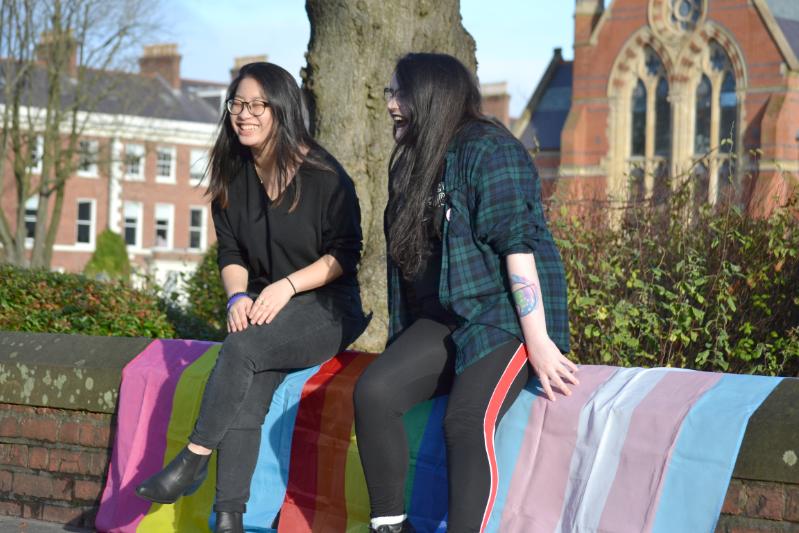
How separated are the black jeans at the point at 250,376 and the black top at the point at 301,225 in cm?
17

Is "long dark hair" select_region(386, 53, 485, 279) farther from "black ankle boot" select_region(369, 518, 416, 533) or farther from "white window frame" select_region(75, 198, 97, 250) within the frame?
"white window frame" select_region(75, 198, 97, 250)

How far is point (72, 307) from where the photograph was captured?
24.0 feet

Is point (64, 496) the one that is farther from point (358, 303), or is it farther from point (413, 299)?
point (413, 299)

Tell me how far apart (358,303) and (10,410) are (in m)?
1.87

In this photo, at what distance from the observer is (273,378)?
466cm

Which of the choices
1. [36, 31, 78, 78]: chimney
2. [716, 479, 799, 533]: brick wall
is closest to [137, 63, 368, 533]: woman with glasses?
[716, 479, 799, 533]: brick wall

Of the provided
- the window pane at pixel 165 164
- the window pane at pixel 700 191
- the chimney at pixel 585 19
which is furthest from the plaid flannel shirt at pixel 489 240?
the window pane at pixel 165 164

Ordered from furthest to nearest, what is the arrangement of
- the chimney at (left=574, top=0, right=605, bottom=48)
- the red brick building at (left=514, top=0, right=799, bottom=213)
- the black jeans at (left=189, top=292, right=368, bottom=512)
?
the chimney at (left=574, top=0, right=605, bottom=48)
the red brick building at (left=514, top=0, right=799, bottom=213)
the black jeans at (left=189, top=292, right=368, bottom=512)

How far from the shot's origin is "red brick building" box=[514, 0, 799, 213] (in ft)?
137

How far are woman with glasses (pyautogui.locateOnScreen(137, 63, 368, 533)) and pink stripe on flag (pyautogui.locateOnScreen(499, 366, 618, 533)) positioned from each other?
3.13ft

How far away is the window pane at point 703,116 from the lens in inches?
1730

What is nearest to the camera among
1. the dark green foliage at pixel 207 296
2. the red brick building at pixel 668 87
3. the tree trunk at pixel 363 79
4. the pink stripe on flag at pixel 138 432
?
the pink stripe on flag at pixel 138 432

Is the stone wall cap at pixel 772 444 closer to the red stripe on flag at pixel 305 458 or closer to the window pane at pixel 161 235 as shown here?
the red stripe on flag at pixel 305 458

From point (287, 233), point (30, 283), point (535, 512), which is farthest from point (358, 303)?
point (30, 283)
